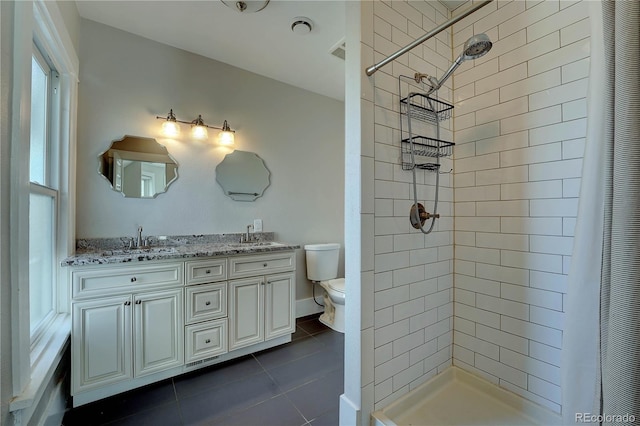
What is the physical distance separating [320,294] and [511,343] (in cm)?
194

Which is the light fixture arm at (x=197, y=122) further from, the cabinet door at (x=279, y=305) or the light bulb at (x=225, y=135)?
the cabinet door at (x=279, y=305)

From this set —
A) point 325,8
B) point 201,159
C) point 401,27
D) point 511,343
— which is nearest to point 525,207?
point 511,343

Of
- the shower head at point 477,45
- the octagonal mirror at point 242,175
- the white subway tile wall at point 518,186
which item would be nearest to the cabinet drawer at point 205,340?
the octagonal mirror at point 242,175

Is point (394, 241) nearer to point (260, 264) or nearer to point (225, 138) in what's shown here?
point (260, 264)

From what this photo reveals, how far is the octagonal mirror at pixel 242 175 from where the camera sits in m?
2.44

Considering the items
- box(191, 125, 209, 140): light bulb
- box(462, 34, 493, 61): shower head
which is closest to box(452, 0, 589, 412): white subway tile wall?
box(462, 34, 493, 61): shower head

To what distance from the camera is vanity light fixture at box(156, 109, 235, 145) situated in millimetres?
2105

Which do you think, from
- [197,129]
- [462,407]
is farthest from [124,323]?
[462,407]

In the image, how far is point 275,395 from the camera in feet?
5.46

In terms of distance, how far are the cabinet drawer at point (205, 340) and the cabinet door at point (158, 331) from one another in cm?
4

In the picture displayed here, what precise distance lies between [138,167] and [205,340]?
1.45 meters

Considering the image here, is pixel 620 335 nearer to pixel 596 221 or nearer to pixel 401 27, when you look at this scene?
pixel 596 221

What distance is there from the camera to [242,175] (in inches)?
99.4

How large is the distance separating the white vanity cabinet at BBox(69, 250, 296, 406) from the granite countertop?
0.05m
